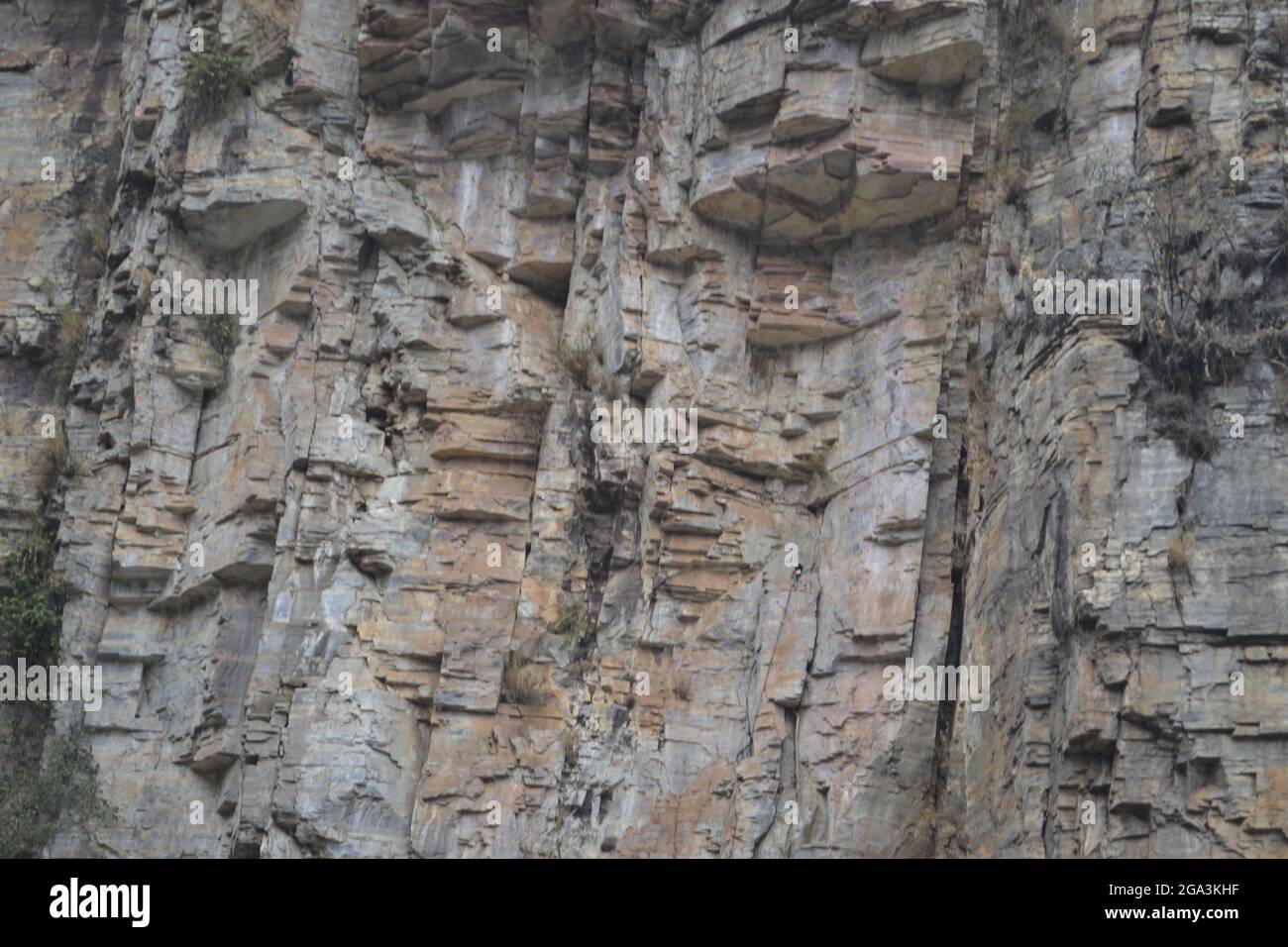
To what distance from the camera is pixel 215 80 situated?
72.0 ft

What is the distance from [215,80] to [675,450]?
6.88 meters

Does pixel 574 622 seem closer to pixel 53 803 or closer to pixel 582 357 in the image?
pixel 582 357

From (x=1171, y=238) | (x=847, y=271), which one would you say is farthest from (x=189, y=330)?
(x=1171, y=238)

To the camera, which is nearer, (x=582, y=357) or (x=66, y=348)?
(x=582, y=357)

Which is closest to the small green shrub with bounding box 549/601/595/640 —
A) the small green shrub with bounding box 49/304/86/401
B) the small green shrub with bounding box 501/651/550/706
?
the small green shrub with bounding box 501/651/550/706

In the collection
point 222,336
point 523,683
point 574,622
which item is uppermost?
point 222,336

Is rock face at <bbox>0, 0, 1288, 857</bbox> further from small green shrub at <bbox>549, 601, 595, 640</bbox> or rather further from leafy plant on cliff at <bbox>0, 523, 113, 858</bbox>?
leafy plant on cliff at <bbox>0, 523, 113, 858</bbox>

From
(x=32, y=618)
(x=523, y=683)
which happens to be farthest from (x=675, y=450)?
Result: (x=32, y=618)

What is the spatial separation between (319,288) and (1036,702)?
8.76m

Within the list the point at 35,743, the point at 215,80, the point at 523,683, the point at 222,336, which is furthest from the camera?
the point at 215,80

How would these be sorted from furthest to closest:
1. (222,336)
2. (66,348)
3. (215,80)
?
(66,348), (215,80), (222,336)

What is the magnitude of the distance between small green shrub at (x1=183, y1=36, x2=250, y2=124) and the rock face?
0.60 feet

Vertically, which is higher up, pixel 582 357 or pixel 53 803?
pixel 582 357

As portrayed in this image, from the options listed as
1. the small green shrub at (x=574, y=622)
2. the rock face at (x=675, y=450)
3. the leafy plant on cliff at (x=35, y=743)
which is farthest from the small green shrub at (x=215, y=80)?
the small green shrub at (x=574, y=622)
